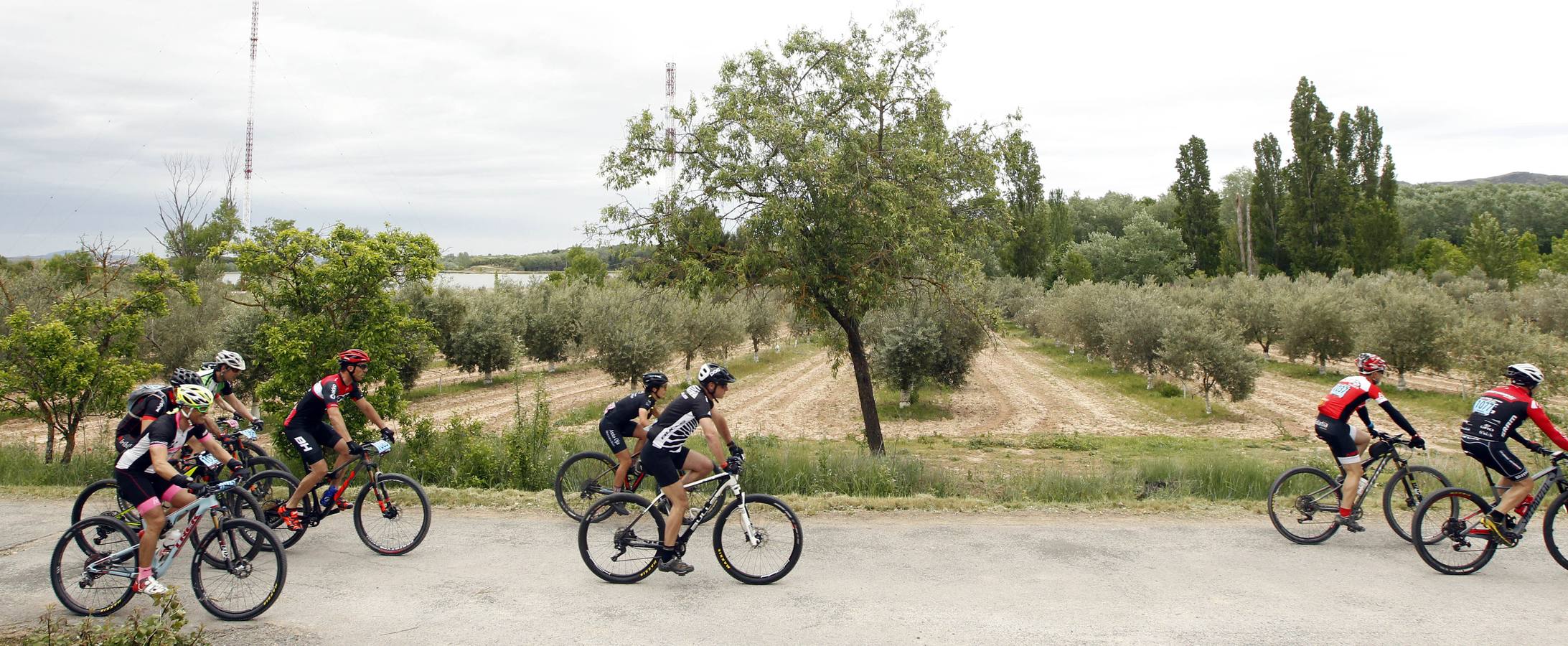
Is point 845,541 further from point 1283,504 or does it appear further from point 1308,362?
point 1308,362

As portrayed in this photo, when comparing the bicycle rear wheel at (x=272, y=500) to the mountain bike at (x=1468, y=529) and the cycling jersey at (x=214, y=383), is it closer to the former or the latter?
the cycling jersey at (x=214, y=383)

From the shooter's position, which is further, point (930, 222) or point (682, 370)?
point (682, 370)

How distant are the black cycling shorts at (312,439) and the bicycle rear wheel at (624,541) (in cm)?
272

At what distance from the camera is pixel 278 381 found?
35.2 feet

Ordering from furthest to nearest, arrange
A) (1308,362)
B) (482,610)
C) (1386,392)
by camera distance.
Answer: (1308,362)
(1386,392)
(482,610)

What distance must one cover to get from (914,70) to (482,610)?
11.3 meters

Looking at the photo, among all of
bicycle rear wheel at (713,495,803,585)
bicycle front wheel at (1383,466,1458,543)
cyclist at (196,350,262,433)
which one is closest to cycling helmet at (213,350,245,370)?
cyclist at (196,350,262,433)

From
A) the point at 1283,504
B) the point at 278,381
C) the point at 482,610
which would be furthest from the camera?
the point at 278,381

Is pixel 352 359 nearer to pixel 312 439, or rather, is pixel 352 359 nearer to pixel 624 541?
pixel 312 439

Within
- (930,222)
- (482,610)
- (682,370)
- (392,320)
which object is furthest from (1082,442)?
(682,370)

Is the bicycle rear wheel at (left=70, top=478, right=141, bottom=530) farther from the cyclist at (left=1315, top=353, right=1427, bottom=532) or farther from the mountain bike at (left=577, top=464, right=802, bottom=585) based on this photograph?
the cyclist at (left=1315, top=353, right=1427, bottom=532)

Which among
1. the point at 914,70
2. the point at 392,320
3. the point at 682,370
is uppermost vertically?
the point at 914,70

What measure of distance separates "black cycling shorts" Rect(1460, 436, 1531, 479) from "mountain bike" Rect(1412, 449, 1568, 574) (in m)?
0.17

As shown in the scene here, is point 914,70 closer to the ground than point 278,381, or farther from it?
farther from it
